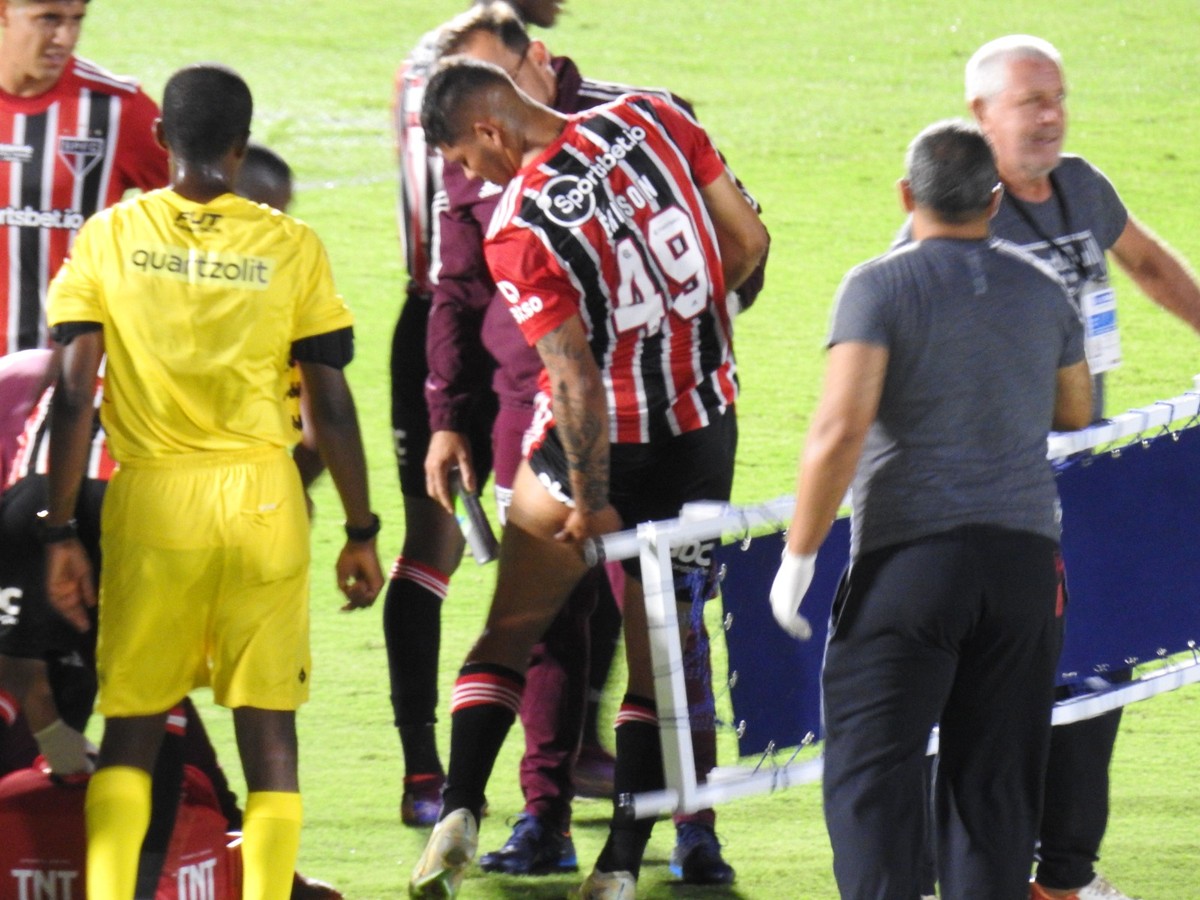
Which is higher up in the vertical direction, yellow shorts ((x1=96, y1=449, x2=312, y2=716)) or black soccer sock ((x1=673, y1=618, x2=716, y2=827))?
yellow shorts ((x1=96, y1=449, x2=312, y2=716))

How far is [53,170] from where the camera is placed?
3.82 m

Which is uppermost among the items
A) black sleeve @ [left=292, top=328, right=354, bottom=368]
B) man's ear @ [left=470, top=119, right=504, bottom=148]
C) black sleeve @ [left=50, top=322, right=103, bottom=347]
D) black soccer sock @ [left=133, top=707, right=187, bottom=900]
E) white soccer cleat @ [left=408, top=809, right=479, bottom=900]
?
man's ear @ [left=470, top=119, right=504, bottom=148]

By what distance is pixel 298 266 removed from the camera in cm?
316

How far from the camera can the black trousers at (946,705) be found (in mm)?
2904

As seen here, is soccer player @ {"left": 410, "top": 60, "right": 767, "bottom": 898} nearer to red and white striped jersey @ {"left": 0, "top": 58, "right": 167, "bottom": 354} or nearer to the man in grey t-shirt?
the man in grey t-shirt

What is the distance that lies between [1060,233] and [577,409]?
0.96 m

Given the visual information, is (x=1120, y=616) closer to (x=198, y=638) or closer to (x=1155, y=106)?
(x=198, y=638)

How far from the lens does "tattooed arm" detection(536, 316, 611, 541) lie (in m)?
3.31

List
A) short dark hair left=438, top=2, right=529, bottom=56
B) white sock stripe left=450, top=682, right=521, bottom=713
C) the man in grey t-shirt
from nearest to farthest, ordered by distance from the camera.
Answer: the man in grey t-shirt < white sock stripe left=450, top=682, right=521, bottom=713 < short dark hair left=438, top=2, right=529, bottom=56

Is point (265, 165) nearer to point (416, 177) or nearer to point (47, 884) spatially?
point (416, 177)

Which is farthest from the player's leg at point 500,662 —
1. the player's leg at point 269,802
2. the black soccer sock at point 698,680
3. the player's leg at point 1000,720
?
the player's leg at point 1000,720

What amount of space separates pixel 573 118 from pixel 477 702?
3.48ft

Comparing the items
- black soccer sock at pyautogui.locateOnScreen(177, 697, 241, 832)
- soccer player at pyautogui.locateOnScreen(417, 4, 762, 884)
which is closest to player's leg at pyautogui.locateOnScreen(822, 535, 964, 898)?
soccer player at pyautogui.locateOnScreen(417, 4, 762, 884)

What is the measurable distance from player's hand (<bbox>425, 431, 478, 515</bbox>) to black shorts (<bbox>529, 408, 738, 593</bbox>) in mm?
390
